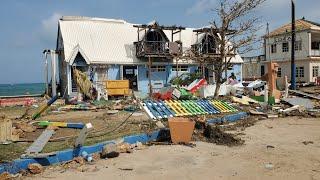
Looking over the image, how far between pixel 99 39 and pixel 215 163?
80.0ft

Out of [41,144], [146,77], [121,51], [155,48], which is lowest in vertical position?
[41,144]

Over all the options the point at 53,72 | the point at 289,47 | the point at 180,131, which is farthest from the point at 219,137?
the point at 289,47

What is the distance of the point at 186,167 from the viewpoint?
7828 millimetres

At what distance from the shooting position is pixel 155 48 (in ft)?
105

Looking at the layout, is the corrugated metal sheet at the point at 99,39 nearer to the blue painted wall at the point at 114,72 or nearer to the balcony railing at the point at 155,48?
the blue painted wall at the point at 114,72

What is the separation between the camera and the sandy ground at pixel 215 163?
7262 mm

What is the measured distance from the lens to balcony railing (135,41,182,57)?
3110 cm

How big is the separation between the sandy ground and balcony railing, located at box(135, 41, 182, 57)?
21.0m

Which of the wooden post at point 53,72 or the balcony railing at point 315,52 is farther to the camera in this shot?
the balcony railing at point 315,52

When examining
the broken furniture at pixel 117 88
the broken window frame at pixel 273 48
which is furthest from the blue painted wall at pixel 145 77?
the broken window frame at pixel 273 48

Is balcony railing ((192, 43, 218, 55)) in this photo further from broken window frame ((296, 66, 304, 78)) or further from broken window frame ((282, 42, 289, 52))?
broken window frame ((282, 42, 289, 52))

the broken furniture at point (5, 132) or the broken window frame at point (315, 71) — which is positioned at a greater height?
the broken window frame at point (315, 71)

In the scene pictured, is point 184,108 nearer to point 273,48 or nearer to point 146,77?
point 146,77

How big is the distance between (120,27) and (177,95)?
15149 millimetres
